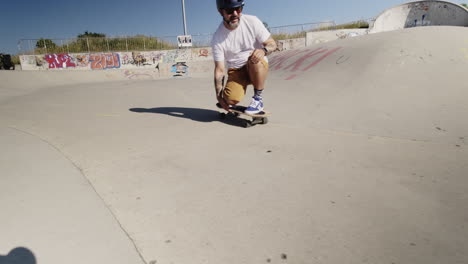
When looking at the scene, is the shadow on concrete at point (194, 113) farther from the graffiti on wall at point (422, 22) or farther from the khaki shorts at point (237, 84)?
the graffiti on wall at point (422, 22)

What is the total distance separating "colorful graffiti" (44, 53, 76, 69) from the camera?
15.8 m

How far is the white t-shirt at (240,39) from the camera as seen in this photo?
2.86 meters

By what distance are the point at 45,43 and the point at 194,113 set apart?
19022 mm

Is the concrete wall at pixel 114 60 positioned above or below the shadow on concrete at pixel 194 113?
above

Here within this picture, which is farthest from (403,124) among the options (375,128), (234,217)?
(234,217)

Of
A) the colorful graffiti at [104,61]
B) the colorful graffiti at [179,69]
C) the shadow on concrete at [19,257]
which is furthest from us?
the colorful graffiti at [179,69]

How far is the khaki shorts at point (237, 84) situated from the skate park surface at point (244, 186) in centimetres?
33

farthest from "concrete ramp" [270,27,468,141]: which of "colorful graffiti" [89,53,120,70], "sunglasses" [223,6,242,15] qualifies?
"colorful graffiti" [89,53,120,70]

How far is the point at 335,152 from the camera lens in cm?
199

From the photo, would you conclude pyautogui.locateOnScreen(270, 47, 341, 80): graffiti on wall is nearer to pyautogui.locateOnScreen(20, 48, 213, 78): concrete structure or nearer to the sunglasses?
the sunglasses

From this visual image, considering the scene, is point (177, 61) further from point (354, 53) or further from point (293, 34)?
point (354, 53)

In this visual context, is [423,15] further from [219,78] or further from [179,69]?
[219,78]

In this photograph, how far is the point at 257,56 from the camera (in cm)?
278

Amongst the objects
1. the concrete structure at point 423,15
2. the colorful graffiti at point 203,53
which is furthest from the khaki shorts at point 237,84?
the concrete structure at point 423,15
